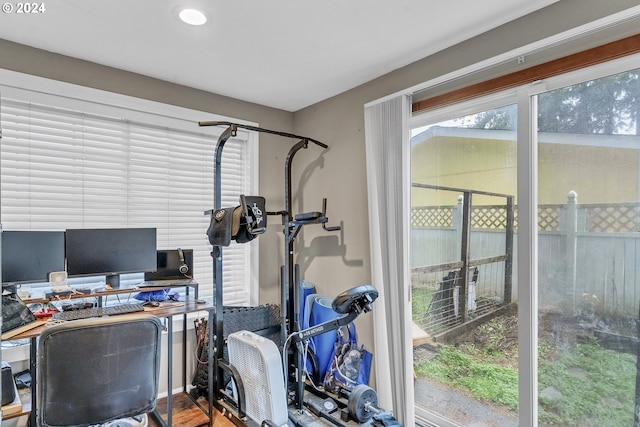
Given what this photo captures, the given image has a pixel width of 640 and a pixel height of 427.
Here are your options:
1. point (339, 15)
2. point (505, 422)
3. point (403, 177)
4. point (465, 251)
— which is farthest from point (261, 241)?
point (505, 422)

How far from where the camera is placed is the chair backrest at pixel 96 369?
155 cm

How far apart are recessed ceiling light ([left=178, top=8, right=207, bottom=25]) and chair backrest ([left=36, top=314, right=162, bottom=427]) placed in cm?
162

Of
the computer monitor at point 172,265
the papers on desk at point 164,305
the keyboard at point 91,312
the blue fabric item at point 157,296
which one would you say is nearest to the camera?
the keyboard at point 91,312

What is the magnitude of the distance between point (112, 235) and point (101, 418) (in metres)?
1.20

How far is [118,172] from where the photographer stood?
2.69 metres

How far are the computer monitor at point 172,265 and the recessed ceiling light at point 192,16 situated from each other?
1.61 meters

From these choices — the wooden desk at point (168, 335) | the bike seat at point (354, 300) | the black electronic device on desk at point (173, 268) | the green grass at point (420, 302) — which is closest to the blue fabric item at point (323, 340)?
the green grass at point (420, 302)

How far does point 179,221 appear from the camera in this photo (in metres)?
2.96

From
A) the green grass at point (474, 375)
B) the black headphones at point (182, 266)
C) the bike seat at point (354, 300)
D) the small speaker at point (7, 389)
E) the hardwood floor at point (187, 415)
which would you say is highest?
the black headphones at point (182, 266)

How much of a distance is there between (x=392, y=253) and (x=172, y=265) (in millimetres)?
1677

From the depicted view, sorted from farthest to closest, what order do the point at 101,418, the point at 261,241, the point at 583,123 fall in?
the point at 261,241 < the point at 583,123 < the point at 101,418

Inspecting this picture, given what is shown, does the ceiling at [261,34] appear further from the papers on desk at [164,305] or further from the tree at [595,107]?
the papers on desk at [164,305]

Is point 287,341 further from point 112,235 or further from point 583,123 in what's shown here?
point 583,123

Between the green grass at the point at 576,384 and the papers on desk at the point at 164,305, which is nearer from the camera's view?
the green grass at the point at 576,384
